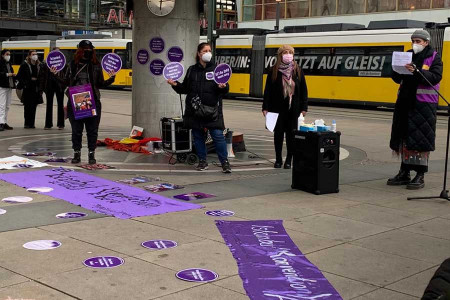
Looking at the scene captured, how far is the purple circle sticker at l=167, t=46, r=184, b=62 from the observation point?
11.2 meters

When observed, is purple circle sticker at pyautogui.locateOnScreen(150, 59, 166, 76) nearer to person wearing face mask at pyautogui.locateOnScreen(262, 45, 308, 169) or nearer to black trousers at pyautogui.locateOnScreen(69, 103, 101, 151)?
black trousers at pyautogui.locateOnScreen(69, 103, 101, 151)

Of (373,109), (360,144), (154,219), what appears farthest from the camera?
(373,109)

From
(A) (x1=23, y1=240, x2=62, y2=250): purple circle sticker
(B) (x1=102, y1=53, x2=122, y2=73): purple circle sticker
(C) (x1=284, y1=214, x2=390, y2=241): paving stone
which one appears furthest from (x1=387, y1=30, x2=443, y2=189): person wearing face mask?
(A) (x1=23, y1=240, x2=62, y2=250): purple circle sticker

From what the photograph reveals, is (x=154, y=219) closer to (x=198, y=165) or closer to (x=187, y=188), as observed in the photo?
(x=187, y=188)

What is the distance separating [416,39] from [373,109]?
18.8 m

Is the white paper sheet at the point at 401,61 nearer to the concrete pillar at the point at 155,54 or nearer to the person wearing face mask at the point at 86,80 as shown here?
the person wearing face mask at the point at 86,80

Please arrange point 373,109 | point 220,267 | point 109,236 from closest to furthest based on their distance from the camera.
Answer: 1. point 220,267
2. point 109,236
3. point 373,109

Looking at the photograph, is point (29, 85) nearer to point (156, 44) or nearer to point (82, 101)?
point (156, 44)

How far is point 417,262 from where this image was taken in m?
4.90

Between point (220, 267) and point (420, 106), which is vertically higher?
point (420, 106)

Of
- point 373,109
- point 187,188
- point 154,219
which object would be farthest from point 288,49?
point 373,109

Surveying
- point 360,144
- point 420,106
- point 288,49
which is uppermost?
point 288,49

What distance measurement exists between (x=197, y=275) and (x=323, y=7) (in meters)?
38.1

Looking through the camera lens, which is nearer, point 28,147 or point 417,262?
point 417,262
